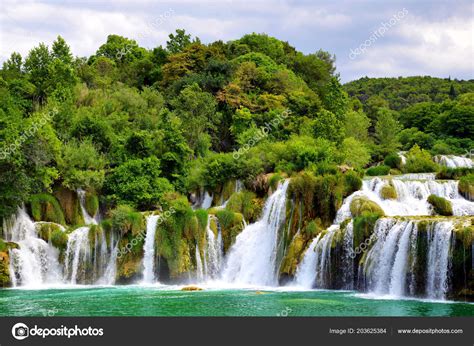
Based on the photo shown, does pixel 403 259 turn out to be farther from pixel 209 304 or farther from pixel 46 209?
pixel 46 209

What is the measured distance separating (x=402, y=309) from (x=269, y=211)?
45.0 feet

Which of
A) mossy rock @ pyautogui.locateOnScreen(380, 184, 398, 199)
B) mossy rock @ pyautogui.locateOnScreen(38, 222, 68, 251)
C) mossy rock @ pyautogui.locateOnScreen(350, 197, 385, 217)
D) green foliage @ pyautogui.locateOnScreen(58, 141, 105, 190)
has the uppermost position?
green foliage @ pyautogui.locateOnScreen(58, 141, 105, 190)

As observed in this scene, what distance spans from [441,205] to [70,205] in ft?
66.7

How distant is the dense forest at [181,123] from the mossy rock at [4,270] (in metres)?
3.01

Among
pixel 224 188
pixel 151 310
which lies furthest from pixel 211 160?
pixel 151 310

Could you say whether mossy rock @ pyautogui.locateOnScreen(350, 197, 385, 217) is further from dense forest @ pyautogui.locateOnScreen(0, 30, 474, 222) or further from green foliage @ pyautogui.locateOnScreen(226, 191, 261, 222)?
green foliage @ pyautogui.locateOnScreen(226, 191, 261, 222)

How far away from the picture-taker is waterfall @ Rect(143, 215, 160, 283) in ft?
113

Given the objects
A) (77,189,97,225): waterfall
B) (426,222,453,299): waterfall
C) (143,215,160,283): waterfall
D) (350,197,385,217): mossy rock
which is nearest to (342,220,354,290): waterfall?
(350,197,385,217): mossy rock

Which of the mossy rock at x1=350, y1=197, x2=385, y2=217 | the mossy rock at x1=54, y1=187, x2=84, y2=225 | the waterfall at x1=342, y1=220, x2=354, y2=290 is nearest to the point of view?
the waterfall at x1=342, y1=220, x2=354, y2=290

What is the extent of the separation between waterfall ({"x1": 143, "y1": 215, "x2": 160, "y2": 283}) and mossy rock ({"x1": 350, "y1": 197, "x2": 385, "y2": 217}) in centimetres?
1009

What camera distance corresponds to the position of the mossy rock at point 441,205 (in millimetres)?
31875

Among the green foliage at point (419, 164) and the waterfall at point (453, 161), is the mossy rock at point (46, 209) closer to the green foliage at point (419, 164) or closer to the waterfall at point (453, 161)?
the green foliage at point (419, 164)

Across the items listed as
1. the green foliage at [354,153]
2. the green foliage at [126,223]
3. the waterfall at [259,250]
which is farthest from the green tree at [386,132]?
the green foliage at [126,223]

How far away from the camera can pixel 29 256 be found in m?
34.2
